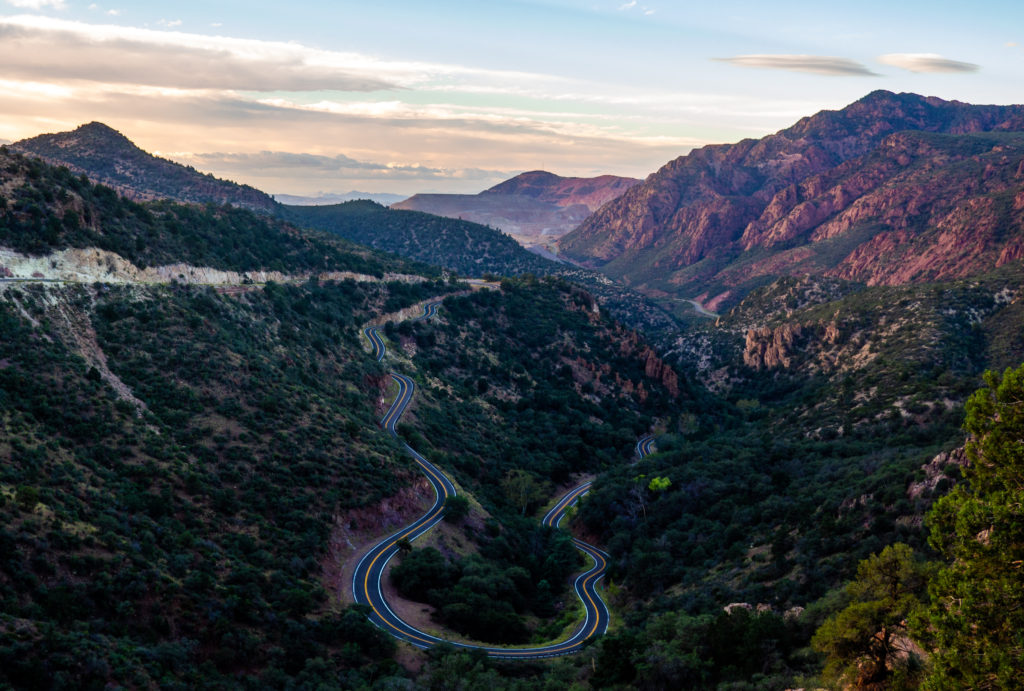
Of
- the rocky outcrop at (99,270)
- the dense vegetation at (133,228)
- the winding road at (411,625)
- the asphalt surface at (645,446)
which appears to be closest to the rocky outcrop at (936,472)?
the winding road at (411,625)

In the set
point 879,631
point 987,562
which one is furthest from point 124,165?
point 987,562

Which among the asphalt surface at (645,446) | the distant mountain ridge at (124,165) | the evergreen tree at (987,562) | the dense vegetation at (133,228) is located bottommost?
the asphalt surface at (645,446)

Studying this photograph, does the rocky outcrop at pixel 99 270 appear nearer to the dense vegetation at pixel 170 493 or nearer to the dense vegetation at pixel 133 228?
the dense vegetation at pixel 133 228

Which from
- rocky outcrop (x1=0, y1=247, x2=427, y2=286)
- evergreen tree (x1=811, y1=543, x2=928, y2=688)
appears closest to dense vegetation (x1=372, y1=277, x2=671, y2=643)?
evergreen tree (x1=811, y1=543, x2=928, y2=688)

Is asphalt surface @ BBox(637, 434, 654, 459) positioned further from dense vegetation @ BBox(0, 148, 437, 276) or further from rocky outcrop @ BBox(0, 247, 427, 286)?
rocky outcrop @ BBox(0, 247, 427, 286)

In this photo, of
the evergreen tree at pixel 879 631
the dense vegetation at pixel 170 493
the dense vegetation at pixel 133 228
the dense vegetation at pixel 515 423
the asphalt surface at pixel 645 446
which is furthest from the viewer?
the asphalt surface at pixel 645 446
